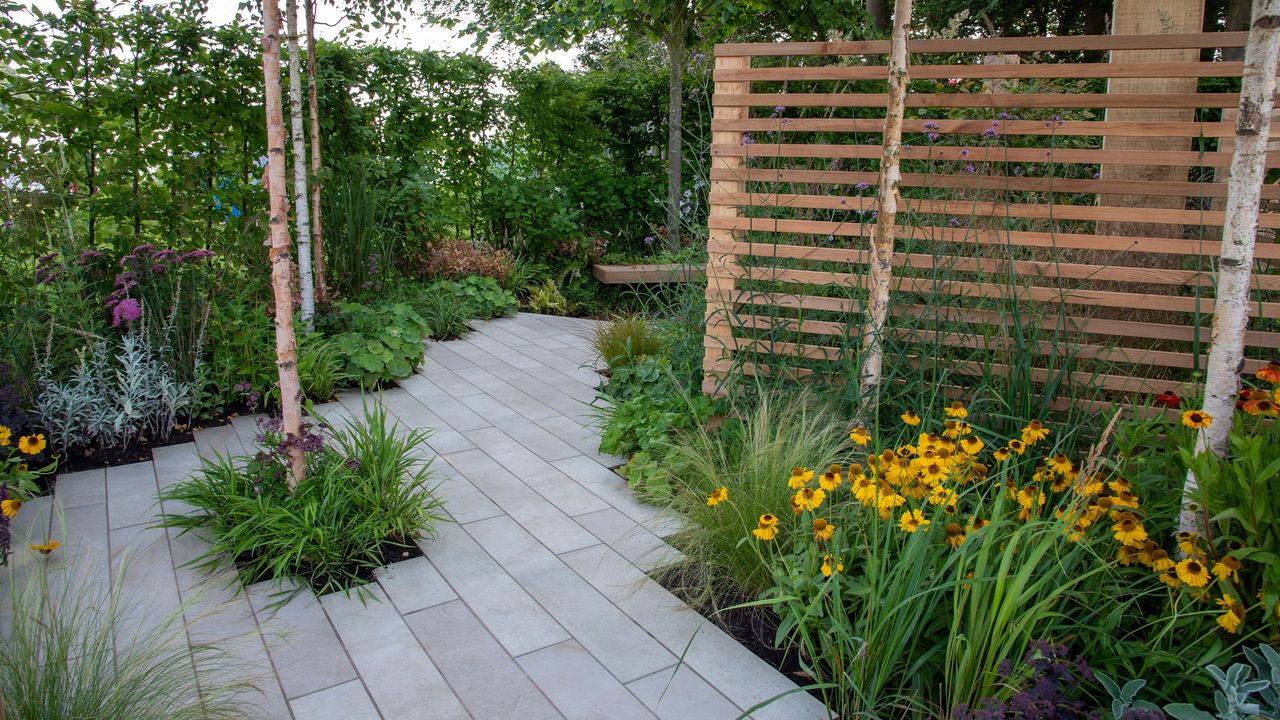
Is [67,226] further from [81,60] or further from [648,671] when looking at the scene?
[648,671]

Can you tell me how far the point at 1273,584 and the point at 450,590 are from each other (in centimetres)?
220

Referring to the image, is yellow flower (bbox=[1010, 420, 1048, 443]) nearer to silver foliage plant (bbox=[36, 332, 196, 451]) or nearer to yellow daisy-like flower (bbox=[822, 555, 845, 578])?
yellow daisy-like flower (bbox=[822, 555, 845, 578])

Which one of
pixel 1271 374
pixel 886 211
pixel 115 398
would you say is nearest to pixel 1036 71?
pixel 886 211

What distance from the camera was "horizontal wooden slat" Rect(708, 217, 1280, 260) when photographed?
9.81 ft

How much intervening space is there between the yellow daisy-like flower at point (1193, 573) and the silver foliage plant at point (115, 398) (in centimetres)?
399

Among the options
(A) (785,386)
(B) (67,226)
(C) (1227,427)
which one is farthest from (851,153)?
(B) (67,226)

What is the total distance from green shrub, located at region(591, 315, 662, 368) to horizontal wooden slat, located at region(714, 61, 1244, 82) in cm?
177

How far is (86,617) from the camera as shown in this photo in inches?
98.7

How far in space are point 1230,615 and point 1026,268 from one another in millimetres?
1645

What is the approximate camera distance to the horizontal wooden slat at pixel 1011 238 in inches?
118

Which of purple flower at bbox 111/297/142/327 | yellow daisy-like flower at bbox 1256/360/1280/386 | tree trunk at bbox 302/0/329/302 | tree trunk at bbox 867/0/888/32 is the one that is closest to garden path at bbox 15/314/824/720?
purple flower at bbox 111/297/142/327

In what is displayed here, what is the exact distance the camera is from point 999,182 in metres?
3.32

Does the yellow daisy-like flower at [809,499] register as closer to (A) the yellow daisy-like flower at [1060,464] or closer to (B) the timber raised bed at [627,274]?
(A) the yellow daisy-like flower at [1060,464]

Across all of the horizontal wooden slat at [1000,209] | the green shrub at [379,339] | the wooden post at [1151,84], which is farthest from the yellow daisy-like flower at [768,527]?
the green shrub at [379,339]
